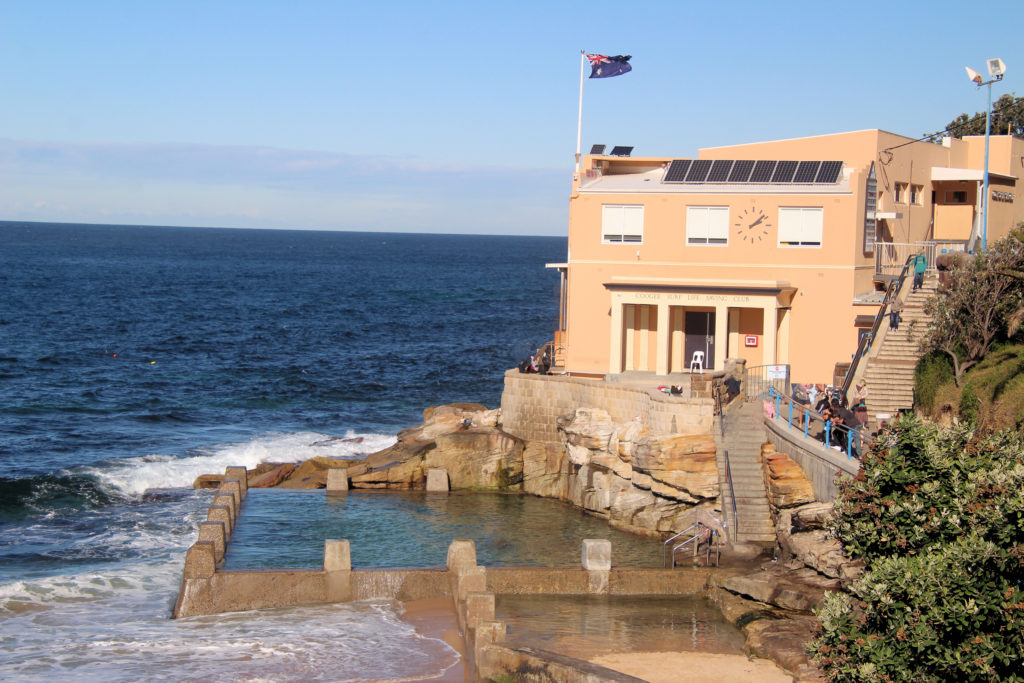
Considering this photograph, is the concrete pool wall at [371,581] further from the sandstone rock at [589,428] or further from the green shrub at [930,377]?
the green shrub at [930,377]

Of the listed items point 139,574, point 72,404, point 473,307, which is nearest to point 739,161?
point 139,574

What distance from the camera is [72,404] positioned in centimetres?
4844

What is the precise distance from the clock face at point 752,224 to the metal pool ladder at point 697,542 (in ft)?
36.5

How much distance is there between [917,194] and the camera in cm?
3906

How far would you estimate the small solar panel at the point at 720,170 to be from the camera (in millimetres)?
33250

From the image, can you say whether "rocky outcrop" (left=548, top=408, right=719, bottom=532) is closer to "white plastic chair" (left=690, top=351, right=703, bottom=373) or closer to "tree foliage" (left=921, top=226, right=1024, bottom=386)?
"white plastic chair" (left=690, top=351, right=703, bottom=373)

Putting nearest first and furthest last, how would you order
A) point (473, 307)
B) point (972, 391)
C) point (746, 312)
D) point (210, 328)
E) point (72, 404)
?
point (972, 391)
point (746, 312)
point (72, 404)
point (210, 328)
point (473, 307)

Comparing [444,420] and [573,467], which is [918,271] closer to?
[573,467]

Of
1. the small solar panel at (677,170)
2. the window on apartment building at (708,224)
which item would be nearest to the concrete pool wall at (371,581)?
the window on apartment building at (708,224)

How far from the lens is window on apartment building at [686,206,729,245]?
107 ft

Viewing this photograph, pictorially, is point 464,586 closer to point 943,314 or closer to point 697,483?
point 697,483

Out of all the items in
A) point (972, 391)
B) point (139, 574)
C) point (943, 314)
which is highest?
point (943, 314)

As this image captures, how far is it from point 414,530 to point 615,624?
8375 mm

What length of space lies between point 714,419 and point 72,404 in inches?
1344
